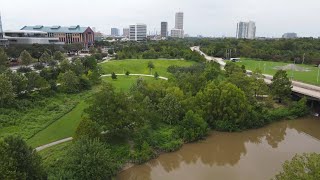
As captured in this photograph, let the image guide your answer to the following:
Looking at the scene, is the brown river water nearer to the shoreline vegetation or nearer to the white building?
the shoreline vegetation

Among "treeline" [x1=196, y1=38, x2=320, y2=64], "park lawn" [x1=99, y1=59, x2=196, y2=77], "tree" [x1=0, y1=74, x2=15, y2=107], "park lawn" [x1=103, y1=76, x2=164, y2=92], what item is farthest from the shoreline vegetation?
"treeline" [x1=196, y1=38, x2=320, y2=64]

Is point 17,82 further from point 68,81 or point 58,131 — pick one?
point 58,131

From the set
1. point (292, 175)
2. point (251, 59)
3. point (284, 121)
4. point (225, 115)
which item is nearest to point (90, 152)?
point (292, 175)

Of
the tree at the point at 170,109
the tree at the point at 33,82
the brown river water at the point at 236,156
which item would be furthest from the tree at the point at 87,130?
the tree at the point at 33,82

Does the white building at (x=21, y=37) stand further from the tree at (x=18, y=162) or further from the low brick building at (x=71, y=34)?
the tree at (x=18, y=162)

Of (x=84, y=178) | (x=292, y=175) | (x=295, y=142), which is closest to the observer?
(x=292, y=175)

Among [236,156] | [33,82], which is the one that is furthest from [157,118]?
[33,82]

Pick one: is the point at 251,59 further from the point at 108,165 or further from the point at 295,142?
the point at 108,165
